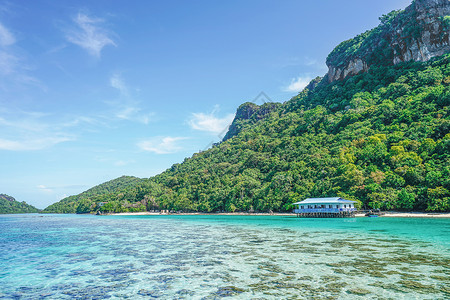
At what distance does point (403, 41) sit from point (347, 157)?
6779cm

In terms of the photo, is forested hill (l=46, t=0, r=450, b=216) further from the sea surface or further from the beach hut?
the sea surface

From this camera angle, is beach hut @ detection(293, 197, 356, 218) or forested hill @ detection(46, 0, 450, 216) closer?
forested hill @ detection(46, 0, 450, 216)

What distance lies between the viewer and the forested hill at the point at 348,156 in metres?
55.6

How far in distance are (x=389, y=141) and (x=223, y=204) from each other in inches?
2273

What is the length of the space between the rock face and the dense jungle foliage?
4.58m

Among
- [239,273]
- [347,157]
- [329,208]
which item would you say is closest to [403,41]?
[347,157]

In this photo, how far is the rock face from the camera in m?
95.6

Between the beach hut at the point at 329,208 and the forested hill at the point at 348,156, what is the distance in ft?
16.3

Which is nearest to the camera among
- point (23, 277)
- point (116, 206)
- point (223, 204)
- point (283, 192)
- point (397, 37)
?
point (23, 277)

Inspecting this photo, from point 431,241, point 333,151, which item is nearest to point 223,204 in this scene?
point 333,151

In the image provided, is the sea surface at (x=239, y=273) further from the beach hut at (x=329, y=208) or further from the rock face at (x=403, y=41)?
the rock face at (x=403, y=41)

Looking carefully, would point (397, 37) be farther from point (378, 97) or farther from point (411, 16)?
point (378, 97)

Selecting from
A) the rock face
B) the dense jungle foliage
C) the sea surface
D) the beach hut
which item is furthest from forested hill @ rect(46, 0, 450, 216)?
the sea surface

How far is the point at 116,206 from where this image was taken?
Answer: 130 meters
